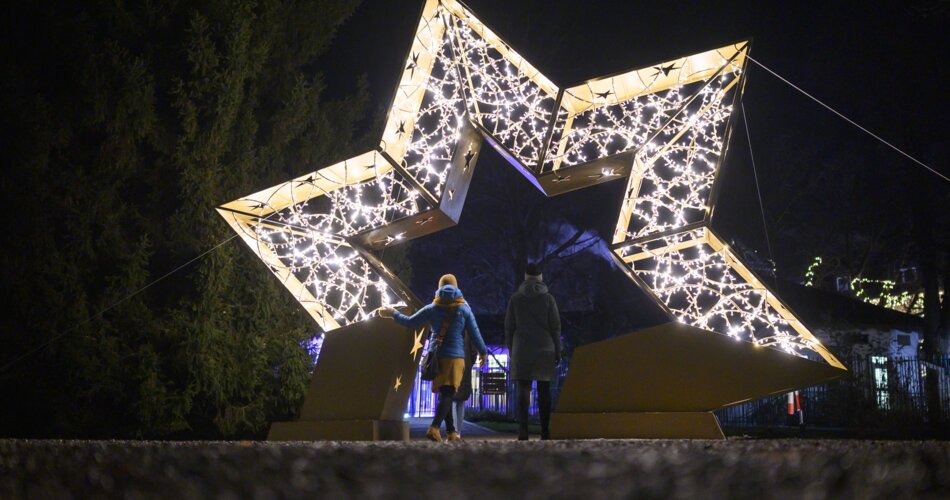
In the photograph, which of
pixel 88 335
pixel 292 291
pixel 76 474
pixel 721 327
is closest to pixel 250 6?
pixel 88 335

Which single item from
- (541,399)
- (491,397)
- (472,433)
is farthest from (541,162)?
(491,397)

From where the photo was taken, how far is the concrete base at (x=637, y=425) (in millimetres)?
6777

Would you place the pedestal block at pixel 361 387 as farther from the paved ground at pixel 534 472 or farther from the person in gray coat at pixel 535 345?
the paved ground at pixel 534 472

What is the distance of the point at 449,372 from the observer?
7.96 m

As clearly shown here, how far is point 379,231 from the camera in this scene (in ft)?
27.3

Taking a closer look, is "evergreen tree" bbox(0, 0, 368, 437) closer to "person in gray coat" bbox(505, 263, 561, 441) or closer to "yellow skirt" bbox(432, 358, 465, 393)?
"yellow skirt" bbox(432, 358, 465, 393)

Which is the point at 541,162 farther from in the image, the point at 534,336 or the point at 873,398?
the point at 873,398

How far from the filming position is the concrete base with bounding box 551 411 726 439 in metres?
6.78

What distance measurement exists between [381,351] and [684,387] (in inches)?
109

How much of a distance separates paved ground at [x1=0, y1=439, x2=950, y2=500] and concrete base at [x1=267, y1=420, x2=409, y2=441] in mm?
6507

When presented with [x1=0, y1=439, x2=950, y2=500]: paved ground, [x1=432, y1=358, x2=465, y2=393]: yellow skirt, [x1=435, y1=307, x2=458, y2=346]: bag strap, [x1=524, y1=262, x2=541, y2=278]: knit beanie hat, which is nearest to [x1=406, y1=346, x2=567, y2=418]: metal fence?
[x1=524, y1=262, x2=541, y2=278]: knit beanie hat

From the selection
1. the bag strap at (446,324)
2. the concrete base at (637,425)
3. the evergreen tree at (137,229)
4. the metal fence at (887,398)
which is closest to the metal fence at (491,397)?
the evergreen tree at (137,229)

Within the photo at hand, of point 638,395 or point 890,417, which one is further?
point 890,417

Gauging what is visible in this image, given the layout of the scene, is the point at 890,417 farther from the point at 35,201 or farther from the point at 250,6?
the point at 35,201
